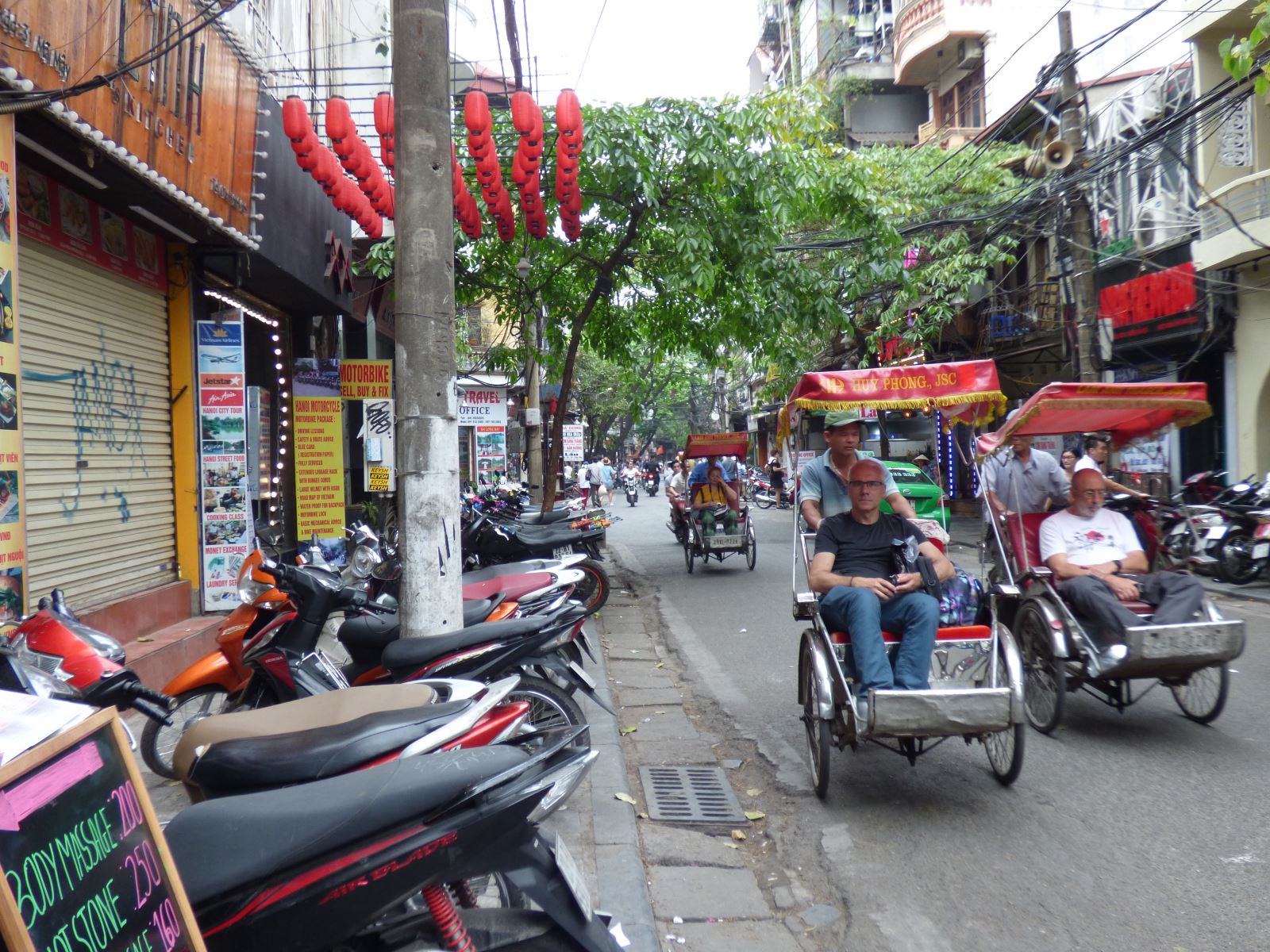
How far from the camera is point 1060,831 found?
435 cm

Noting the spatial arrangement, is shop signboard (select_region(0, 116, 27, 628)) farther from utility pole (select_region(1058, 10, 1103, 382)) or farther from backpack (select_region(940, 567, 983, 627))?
utility pole (select_region(1058, 10, 1103, 382))

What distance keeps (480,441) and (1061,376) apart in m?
12.2

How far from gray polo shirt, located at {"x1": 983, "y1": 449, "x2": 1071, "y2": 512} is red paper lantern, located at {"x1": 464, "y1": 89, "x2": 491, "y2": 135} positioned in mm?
4943

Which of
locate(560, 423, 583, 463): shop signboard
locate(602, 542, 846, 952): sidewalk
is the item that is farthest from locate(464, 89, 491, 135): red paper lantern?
locate(560, 423, 583, 463): shop signboard

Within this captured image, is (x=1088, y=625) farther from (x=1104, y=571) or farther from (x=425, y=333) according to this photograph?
(x=425, y=333)

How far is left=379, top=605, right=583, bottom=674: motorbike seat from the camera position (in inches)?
173

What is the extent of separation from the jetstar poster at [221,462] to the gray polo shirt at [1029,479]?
608 cm

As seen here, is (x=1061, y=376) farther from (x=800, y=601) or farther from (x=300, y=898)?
(x=300, y=898)

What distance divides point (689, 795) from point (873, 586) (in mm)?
1432

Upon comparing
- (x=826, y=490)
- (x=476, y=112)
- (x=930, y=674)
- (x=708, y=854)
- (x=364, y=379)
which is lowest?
(x=708, y=854)

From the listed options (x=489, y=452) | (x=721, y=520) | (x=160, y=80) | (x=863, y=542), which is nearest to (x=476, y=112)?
(x=160, y=80)

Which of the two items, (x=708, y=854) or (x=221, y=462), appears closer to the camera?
(x=708, y=854)

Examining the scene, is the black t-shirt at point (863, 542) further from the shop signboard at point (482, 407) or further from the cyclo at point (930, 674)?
the shop signboard at point (482, 407)

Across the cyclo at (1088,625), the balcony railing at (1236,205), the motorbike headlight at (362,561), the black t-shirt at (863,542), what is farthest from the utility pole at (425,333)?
the balcony railing at (1236,205)
